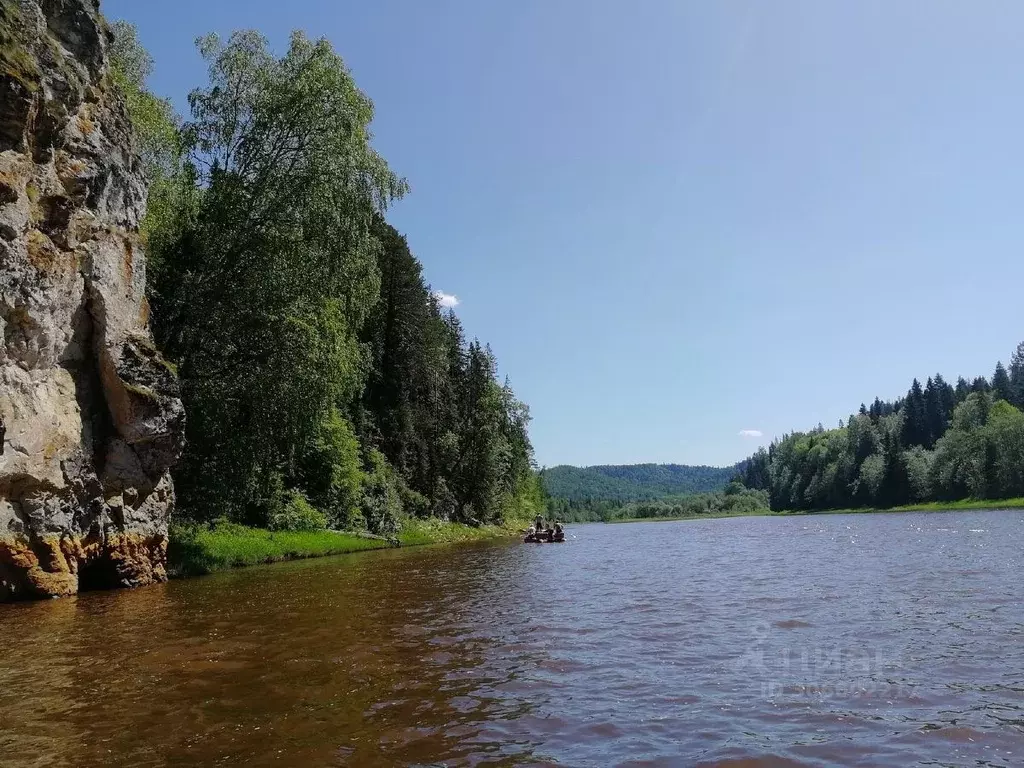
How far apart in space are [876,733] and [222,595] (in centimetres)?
1553

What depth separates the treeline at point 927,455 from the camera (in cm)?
9525

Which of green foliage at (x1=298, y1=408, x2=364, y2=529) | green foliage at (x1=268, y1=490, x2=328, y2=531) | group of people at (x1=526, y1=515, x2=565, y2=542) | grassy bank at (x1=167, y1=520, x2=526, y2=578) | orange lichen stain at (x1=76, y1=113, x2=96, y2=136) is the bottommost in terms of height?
group of people at (x1=526, y1=515, x2=565, y2=542)

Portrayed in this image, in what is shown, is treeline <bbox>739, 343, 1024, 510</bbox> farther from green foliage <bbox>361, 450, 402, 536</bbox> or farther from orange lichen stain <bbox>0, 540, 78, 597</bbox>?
orange lichen stain <bbox>0, 540, 78, 597</bbox>

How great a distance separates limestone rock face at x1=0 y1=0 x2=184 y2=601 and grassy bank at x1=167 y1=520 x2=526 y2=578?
6.94 feet

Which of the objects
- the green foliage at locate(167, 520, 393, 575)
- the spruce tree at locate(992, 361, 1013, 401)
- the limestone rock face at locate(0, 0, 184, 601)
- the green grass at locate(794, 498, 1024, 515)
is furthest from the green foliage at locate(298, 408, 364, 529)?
the spruce tree at locate(992, 361, 1013, 401)

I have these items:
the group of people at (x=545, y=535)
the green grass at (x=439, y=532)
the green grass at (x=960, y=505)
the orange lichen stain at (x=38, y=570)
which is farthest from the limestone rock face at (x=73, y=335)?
the green grass at (x=960, y=505)

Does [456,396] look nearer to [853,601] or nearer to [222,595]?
[222,595]

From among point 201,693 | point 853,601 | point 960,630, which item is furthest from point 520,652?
point 853,601

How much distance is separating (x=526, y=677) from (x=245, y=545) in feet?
70.6

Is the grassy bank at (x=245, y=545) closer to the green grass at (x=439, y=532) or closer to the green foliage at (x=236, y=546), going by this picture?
the green foliage at (x=236, y=546)

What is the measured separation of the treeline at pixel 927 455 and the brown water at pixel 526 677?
9257 centimetres

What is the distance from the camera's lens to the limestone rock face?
1628 cm

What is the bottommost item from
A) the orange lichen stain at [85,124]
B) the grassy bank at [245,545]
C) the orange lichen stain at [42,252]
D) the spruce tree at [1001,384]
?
the grassy bank at [245,545]

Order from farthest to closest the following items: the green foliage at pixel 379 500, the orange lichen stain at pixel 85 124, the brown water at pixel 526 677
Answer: the green foliage at pixel 379 500
the orange lichen stain at pixel 85 124
the brown water at pixel 526 677
